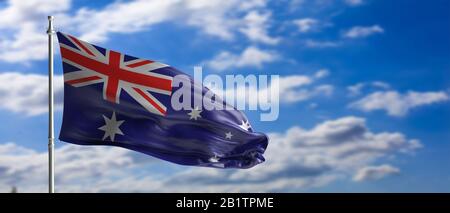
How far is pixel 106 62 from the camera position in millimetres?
23562

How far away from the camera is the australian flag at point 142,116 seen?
23.2 meters

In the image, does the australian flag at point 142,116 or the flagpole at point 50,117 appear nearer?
the flagpole at point 50,117

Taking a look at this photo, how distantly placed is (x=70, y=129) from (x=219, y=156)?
197 inches

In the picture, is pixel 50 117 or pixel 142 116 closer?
pixel 50 117

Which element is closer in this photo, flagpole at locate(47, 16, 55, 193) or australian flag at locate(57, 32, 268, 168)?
flagpole at locate(47, 16, 55, 193)

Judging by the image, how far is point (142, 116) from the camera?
2370 cm

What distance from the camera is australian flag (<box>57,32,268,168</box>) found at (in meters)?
23.2
